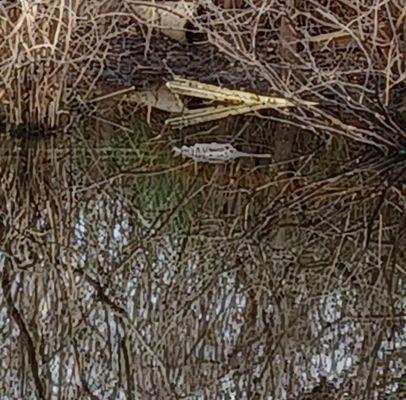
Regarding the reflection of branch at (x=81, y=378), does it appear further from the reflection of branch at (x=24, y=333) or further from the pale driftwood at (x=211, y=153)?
the pale driftwood at (x=211, y=153)

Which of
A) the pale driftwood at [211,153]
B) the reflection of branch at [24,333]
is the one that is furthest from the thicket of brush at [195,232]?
the pale driftwood at [211,153]

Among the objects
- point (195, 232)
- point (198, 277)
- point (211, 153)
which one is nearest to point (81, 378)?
point (198, 277)

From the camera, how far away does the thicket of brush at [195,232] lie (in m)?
3.39

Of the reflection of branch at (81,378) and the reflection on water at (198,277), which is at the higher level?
the reflection of branch at (81,378)

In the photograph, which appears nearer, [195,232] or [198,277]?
[198,277]

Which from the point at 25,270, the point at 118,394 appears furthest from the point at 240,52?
the point at 118,394

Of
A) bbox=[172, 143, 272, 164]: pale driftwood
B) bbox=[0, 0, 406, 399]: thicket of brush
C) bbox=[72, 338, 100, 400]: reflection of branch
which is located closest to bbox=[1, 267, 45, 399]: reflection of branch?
bbox=[0, 0, 406, 399]: thicket of brush

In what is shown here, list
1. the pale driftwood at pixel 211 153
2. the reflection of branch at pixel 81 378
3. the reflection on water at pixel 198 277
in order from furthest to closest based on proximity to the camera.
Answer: the pale driftwood at pixel 211 153
the reflection on water at pixel 198 277
the reflection of branch at pixel 81 378

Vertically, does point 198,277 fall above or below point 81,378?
below

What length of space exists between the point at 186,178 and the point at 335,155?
1.04 meters

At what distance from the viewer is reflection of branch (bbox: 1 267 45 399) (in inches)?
127

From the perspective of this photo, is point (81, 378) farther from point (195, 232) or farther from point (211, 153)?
point (211, 153)

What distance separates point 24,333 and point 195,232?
125 cm

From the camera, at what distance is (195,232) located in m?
4.68
